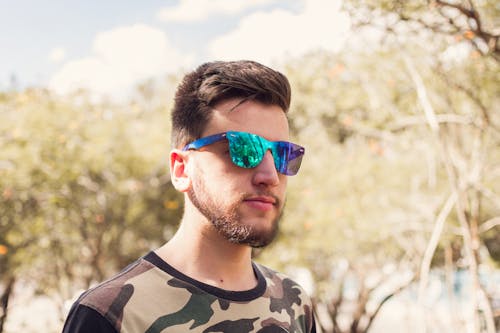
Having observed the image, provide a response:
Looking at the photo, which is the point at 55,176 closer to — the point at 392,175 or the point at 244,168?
the point at 392,175

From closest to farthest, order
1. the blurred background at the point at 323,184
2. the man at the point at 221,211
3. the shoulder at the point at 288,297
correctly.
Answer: the man at the point at 221,211 → the shoulder at the point at 288,297 → the blurred background at the point at 323,184

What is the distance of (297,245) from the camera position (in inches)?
472

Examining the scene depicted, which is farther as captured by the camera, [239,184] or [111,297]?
[239,184]

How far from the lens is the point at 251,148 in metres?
1.74

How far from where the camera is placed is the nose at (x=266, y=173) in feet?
5.73

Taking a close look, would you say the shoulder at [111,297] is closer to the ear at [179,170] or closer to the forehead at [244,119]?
the ear at [179,170]

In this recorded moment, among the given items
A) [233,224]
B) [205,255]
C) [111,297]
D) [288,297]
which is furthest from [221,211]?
[288,297]

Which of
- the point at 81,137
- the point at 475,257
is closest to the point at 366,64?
the point at 475,257

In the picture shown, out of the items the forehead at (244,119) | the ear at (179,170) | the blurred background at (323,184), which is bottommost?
the blurred background at (323,184)

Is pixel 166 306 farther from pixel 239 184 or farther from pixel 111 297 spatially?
pixel 239 184

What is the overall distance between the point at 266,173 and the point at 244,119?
195mm

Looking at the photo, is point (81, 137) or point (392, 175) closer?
point (81, 137)

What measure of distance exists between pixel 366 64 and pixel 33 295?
8.56 metres

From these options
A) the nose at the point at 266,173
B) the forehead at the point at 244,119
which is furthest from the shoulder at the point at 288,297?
the forehead at the point at 244,119
